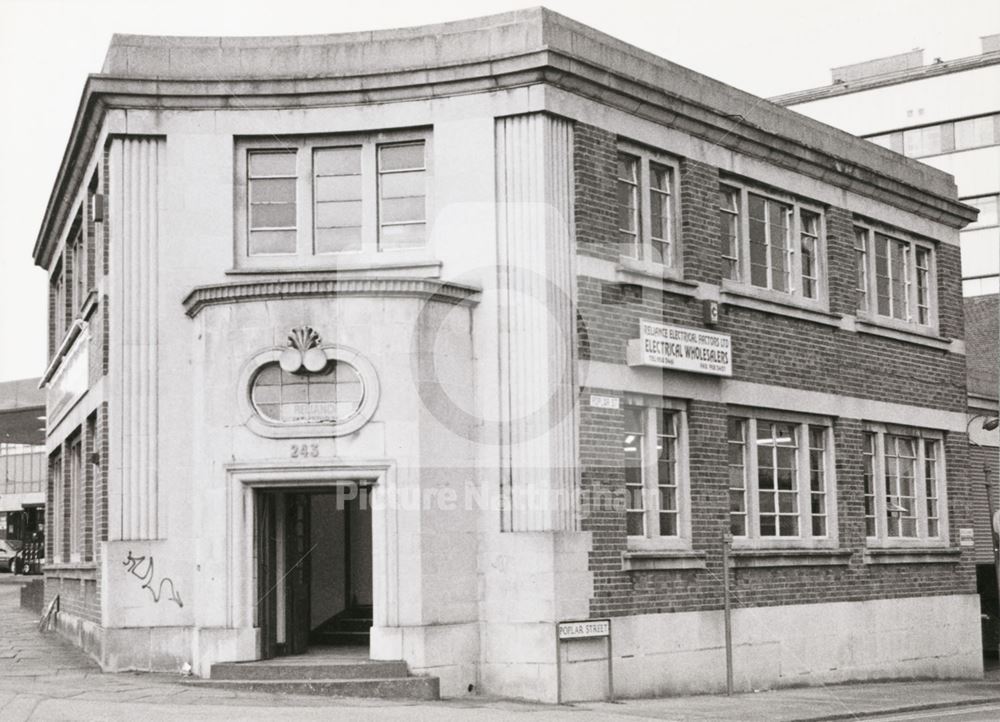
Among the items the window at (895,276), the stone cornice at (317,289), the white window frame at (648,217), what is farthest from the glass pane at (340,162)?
the window at (895,276)

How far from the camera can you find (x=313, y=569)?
19.9 meters

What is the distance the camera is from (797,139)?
23.1 meters

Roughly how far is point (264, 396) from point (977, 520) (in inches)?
727

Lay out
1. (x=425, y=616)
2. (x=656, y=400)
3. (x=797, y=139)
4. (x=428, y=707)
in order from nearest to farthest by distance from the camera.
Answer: (x=428, y=707) → (x=425, y=616) → (x=656, y=400) → (x=797, y=139)

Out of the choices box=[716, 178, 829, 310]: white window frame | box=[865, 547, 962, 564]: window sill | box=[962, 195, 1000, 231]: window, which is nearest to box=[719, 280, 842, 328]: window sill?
box=[716, 178, 829, 310]: white window frame

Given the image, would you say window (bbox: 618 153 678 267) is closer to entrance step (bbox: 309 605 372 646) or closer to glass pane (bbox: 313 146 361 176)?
glass pane (bbox: 313 146 361 176)

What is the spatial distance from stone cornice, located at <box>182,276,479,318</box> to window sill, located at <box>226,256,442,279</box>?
0.70m

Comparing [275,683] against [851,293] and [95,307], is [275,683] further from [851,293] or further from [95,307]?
[851,293]

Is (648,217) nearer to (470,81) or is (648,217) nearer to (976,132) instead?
(470,81)

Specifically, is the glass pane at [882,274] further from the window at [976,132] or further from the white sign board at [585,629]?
the window at [976,132]

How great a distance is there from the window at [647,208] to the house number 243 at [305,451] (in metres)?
4.97

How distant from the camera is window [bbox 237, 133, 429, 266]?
18875mm

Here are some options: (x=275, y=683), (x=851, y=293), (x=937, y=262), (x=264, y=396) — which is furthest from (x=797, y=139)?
(x=275, y=683)

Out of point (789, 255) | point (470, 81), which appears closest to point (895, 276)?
point (789, 255)
